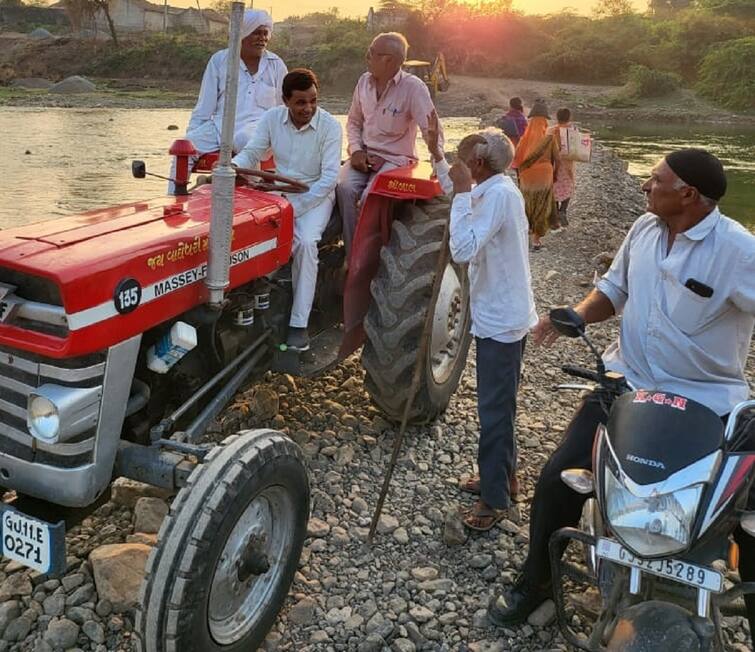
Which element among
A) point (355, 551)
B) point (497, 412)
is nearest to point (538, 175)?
point (497, 412)

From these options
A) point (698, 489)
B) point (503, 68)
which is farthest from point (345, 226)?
point (503, 68)

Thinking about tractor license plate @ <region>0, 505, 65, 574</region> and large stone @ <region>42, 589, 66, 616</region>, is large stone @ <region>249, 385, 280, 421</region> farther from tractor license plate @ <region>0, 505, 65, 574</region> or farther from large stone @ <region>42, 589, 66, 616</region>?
tractor license plate @ <region>0, 505, 65, 574</region>

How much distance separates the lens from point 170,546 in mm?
A: 2211

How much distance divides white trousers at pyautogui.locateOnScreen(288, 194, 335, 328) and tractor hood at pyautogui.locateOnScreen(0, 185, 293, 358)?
486 mm

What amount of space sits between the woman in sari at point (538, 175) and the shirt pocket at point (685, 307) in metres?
6.54

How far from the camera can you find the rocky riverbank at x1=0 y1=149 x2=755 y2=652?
9.08 ft

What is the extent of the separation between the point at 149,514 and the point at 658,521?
7.00 feet

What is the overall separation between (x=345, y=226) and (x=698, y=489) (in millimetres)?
2641

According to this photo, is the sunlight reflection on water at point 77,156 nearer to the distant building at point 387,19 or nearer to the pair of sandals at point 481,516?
the pair of sandals at point 481,516

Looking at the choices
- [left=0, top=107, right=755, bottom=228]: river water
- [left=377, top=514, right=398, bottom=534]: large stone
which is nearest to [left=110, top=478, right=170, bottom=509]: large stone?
[left=377, top=514, right=398, bottom=534]: large stone

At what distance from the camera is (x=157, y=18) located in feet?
237

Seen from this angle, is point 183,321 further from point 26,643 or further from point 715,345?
point 715,345

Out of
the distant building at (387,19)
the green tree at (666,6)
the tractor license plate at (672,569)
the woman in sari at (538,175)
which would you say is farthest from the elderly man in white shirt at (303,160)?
the green tree at (666,6)

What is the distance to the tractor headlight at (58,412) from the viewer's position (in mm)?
2326
